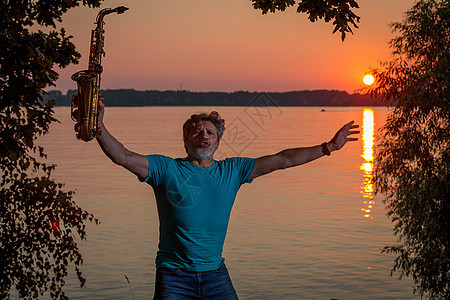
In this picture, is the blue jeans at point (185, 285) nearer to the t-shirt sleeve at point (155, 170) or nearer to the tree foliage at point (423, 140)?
the t-shirt sleeve at point (155, 170)

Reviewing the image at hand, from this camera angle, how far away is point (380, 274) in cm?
3061

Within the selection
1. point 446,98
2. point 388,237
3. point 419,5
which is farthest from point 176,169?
point 388,237

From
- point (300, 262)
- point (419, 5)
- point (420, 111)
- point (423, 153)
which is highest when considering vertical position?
point (419, 5)

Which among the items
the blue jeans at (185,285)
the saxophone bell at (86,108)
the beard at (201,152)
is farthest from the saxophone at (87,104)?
the blue jeans at (185,285)

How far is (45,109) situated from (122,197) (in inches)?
1770

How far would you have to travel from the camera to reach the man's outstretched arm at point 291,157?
5.50 metres

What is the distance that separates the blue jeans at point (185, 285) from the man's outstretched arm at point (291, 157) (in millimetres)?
932

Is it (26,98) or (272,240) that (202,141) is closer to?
(26,98)

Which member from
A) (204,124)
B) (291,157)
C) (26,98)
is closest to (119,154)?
(204,124)

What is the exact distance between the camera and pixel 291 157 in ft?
18.5

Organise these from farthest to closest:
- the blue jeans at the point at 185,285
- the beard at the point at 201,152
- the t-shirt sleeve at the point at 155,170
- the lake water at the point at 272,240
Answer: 1. the lake water at the point at 272,240
2. the beard at the point at 201,152
3. the t-shirt sleeve at the point at 155,170
4. the blue jeans at the point at 185,285

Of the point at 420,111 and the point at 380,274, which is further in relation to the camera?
the point at 380,274

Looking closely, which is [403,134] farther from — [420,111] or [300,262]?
[300,262]

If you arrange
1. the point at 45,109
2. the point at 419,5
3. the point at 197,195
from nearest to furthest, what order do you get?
the point at 197,195, the point at 45,109, the point at 419,5
